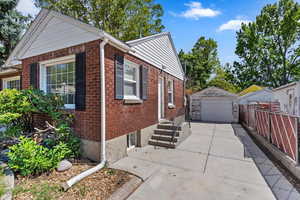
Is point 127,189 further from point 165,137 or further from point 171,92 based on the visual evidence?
point 171,92

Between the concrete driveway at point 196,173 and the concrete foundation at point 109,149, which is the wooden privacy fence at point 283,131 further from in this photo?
the concrete foundation at point 109,149

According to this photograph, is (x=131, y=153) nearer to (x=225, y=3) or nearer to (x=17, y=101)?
(x=17, y=101)

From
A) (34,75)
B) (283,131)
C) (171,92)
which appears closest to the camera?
(283,131)

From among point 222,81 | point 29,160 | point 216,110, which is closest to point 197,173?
point 29,160

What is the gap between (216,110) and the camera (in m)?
13.4

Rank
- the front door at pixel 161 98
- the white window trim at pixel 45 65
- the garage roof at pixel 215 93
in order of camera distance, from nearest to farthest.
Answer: the white window trim at pixel 45 65, the front door at pixel 161 98, the garage roof at pixel 215 93

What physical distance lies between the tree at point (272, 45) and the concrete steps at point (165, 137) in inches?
1001

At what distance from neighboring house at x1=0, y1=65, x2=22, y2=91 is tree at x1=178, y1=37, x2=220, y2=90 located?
71.9ft

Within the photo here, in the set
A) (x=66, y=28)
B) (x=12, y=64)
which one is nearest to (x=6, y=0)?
(x=12, y=64)

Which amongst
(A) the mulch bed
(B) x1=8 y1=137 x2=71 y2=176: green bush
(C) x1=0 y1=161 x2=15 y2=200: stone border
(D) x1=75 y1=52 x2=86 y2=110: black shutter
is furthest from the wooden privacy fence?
(C) x1=0 y1=161 x2=15 y2=200: stone border

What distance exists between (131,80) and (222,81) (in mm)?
24350

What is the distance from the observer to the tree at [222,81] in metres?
25.7

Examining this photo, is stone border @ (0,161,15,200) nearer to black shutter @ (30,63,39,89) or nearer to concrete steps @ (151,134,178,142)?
black shutter @ (30,63,39,89)

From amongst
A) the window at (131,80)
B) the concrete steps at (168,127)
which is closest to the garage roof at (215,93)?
the concrete steps at (168,127)
